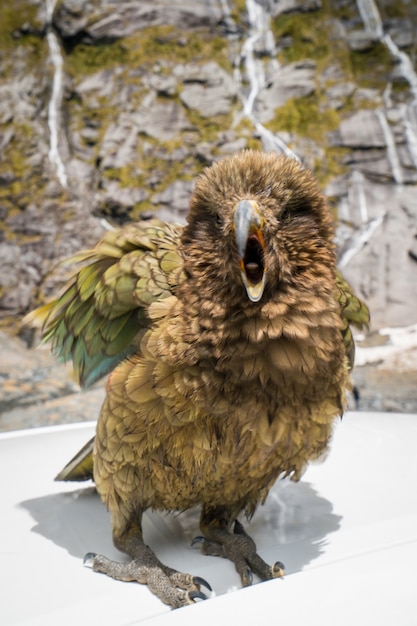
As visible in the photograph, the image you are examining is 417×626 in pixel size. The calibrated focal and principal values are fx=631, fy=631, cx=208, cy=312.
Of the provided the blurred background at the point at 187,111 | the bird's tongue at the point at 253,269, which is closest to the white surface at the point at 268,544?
the bird's tongue at the point at 253,269

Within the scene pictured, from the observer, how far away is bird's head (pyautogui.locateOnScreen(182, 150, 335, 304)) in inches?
52.9

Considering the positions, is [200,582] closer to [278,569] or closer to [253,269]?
[278,569]

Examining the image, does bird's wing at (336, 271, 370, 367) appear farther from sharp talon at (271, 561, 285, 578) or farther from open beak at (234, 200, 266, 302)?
sharp talon at (271, 561, 285, 578)

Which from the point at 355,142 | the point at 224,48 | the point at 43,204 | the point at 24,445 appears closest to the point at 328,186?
the point at 355,142

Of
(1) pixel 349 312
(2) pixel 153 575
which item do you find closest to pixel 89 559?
(2) pixel 153 575

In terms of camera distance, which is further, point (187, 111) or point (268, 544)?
Answer: point (187, 111)

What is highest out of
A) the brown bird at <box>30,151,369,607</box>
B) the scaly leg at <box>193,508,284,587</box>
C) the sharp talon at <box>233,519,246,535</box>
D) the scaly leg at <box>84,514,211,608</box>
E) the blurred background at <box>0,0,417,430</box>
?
the blurred background at <box>0,0,417,430</box>

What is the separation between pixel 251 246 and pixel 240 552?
0.75 m

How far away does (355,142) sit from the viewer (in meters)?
8.94

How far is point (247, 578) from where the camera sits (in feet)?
4.72

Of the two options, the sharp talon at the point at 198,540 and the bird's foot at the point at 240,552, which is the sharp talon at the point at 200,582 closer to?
the bird's foot at the point at 240,552

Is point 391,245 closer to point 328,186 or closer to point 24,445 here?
point 328,186

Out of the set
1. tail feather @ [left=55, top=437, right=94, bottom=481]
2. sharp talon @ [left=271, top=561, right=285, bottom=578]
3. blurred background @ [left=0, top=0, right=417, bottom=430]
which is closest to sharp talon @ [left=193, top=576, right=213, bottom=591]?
sharp talon @ [left=271, top=561, right=285, bottom=578]

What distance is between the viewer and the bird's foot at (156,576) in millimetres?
1352
